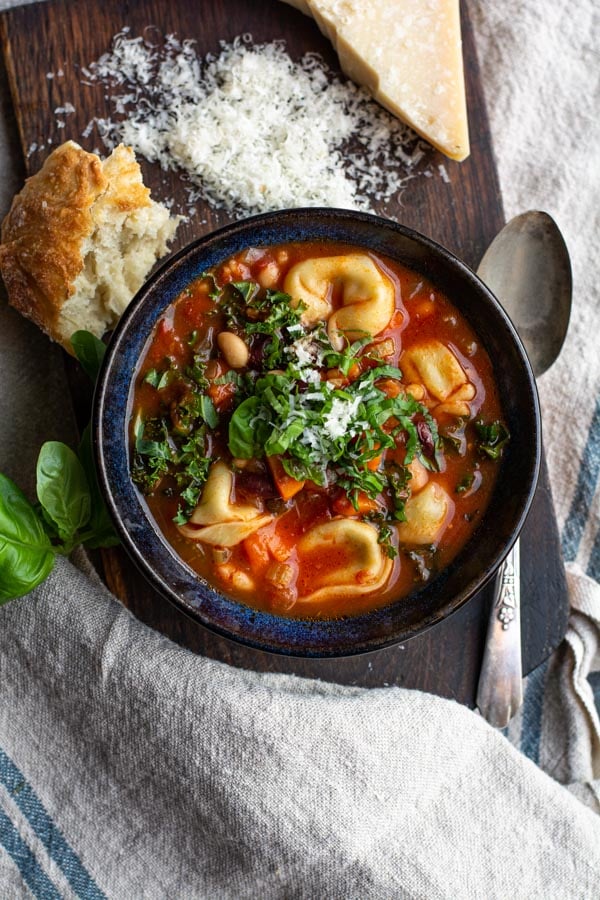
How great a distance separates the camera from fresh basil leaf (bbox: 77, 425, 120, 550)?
10.5ft

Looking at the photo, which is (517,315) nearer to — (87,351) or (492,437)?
(492,437)

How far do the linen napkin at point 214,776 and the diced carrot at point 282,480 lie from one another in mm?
776

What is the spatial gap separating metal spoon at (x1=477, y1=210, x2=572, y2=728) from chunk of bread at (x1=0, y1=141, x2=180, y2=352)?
125cm

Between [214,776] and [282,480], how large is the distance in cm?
112

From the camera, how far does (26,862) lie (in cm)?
339

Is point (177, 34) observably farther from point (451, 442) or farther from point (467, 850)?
point (467, 850)

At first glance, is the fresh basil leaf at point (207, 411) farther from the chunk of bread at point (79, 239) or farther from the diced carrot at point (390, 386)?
the chunk of bread at point (79, 239)

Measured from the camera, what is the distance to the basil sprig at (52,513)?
9.82 feet

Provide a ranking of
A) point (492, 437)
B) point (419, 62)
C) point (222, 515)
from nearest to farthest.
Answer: point (222, 515), point (492, 437), point (419, 62)

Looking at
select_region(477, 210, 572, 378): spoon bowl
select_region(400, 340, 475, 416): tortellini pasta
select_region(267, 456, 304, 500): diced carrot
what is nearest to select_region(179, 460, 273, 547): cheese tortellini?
select_region(267, 456, 304, 500): diced carrot

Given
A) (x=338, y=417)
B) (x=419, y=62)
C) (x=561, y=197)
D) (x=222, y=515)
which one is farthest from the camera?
(x=561, y=197)

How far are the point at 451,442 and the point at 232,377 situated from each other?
756mm

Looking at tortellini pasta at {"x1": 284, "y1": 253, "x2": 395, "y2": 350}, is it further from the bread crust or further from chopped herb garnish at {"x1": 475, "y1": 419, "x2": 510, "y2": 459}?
the bread crust

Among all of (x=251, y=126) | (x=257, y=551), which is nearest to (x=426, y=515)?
(x=257, y=551)
